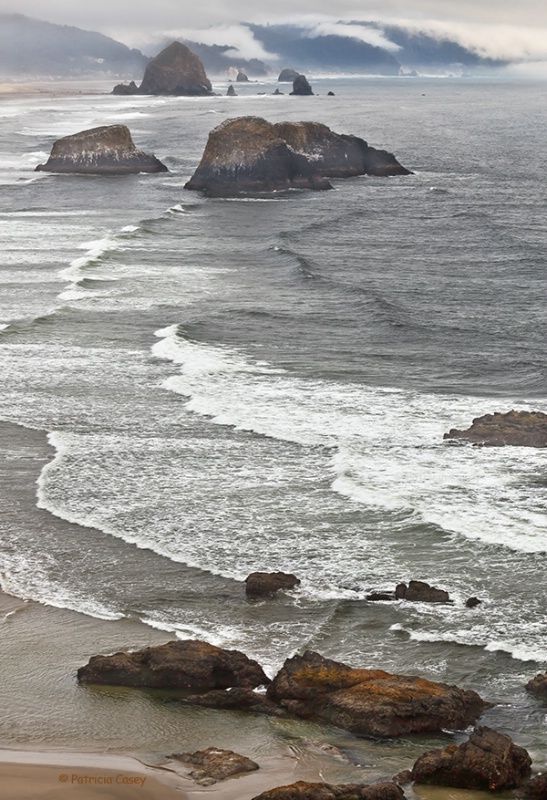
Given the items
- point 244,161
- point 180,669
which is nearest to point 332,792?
point 180,669

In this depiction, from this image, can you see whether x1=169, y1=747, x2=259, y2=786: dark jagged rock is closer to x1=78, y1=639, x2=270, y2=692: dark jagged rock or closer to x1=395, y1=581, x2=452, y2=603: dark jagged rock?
x1=78, y1=639, x2=270, y2=692: dark jagged rock

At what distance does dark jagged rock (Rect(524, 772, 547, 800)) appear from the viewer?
42.3 ft

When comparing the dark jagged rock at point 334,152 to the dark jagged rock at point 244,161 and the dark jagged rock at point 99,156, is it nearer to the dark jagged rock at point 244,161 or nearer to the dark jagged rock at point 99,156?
the dark jagged rock at point 244,161

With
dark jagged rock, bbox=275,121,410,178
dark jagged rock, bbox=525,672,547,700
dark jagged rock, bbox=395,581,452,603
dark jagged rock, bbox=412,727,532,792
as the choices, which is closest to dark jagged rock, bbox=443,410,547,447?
dark jagged rock, bbox=395,581,452,603

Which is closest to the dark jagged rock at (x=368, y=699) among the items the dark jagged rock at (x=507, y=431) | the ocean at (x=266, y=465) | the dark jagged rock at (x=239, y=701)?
the dark jagged rock at (x=239, y=701)

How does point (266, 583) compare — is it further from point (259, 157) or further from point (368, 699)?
point (259, 157)

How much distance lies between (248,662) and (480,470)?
1016cm

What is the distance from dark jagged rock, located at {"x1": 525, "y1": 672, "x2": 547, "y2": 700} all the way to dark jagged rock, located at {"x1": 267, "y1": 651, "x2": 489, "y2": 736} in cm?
82

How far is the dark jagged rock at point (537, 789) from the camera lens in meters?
12.9

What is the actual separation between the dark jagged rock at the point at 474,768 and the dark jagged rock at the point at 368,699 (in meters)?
1.27

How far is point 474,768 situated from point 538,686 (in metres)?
2.96

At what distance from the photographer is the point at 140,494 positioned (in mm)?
23594

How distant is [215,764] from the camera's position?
13.5m

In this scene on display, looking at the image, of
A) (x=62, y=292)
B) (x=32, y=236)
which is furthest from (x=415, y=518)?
(x=32, y=236)
